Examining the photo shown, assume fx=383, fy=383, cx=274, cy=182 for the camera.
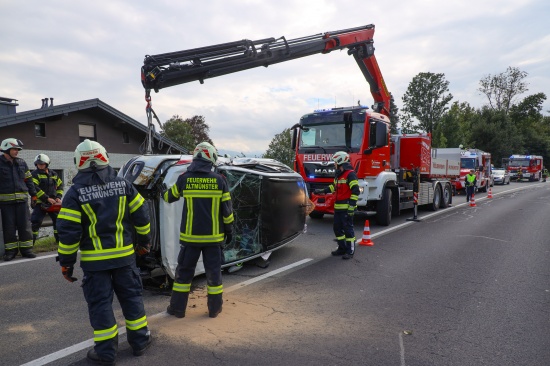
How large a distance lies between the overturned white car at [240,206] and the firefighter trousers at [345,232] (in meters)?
0.63

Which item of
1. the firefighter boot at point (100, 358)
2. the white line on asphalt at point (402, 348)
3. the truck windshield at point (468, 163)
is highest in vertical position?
the truck windshield at point (468, 163)

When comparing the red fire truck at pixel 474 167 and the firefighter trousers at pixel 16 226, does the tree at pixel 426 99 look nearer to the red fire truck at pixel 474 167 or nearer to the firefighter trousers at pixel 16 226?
the red fire truck at pixel 474 167

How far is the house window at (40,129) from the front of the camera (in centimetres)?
1690

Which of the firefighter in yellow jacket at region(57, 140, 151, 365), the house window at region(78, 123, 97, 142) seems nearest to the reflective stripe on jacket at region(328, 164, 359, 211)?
the firefighter in yellow jacket at region(57, 140, 151, 365)

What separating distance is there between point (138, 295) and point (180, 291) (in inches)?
29.1

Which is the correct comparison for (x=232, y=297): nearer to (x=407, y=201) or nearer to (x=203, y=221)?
(x=203, y=221)

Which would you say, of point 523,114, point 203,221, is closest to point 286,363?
point 203,221

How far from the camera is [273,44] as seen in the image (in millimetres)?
8500

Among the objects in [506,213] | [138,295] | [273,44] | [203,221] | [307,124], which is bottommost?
[506,213]

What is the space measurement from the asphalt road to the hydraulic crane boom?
3.61 meters

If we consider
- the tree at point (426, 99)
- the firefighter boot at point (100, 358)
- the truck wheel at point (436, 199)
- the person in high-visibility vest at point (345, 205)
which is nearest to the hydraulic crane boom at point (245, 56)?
the person in high-visibility vest at point (345, 205)

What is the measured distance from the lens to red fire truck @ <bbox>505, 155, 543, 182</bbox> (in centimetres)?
3675

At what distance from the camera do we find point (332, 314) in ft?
13.6

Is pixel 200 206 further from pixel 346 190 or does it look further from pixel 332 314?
pixel 346 190
